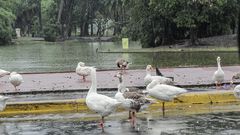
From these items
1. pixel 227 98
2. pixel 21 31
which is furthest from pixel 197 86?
pixel 21 31

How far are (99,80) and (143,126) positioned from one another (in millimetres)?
8817

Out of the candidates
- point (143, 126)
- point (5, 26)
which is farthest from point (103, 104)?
point (5, 26)

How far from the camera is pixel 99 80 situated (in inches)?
750

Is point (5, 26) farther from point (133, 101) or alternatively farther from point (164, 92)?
point (133, 101)

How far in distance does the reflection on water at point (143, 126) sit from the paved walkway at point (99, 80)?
5.09 m

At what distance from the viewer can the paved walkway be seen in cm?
1688

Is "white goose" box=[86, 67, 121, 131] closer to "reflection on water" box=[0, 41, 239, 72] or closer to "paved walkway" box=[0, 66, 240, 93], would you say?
"paved walkway" box=[0, 66, 240, 93]

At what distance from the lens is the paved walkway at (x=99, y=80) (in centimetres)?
1688

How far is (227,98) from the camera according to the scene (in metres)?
13.2

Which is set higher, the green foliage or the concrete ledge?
the green foliage

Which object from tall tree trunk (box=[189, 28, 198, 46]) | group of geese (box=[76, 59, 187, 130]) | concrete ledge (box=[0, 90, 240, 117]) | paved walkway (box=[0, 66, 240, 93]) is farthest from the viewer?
tall tree trunk (box=[189, 28, 198, 46])

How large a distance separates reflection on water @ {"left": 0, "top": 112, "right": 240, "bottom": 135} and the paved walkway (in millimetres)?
5094

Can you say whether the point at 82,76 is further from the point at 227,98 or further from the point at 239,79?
the point at 227,98

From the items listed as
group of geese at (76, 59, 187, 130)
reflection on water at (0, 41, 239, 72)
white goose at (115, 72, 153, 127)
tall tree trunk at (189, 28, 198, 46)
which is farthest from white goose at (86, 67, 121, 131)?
tall tree trunk at (189, 28, 198, 46)
